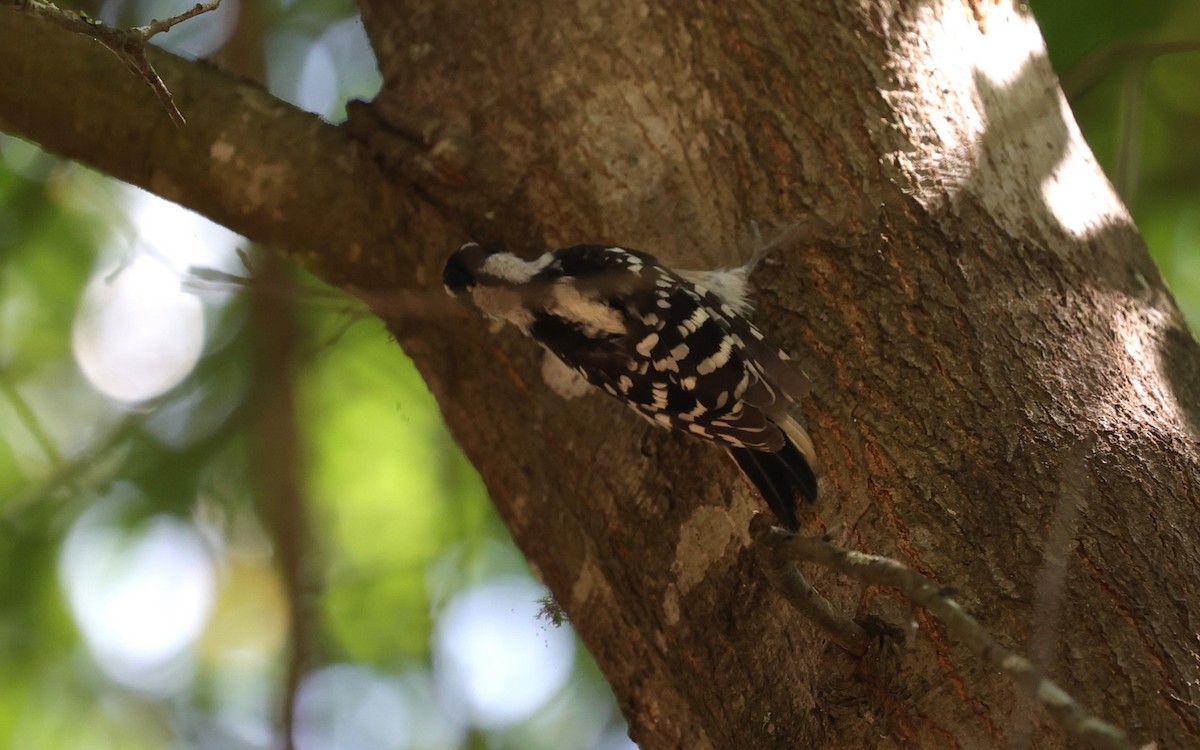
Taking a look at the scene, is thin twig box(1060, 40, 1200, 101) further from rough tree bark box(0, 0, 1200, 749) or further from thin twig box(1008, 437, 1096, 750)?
thin twig box(1008, 437, 1096, 750)

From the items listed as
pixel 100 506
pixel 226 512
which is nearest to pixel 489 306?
pixel 226 512

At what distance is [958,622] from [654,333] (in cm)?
163

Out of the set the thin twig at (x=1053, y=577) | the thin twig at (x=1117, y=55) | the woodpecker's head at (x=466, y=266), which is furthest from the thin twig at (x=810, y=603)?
the thin twig at (x=1117, y=55)

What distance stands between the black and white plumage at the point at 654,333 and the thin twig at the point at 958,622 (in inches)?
32.7

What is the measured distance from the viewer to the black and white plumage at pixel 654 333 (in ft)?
8.46

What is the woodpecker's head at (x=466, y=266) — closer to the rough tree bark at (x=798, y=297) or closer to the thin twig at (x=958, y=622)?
the rough tree bark at (x=798, y=297)

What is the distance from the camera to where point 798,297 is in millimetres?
2607

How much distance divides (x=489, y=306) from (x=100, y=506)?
127 inches

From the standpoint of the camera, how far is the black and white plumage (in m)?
2.58

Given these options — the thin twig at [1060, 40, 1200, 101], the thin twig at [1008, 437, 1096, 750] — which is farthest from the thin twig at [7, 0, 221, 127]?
the thin twig at [1060, 40, 1200, 101]

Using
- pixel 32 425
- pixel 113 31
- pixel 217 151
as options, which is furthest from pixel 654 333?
pixel 32 425

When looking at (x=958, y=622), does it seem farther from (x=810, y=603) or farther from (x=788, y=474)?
(x=788, y=474)

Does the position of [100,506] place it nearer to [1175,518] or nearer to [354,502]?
[354,502]

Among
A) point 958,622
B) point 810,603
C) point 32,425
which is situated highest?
point 958,622
